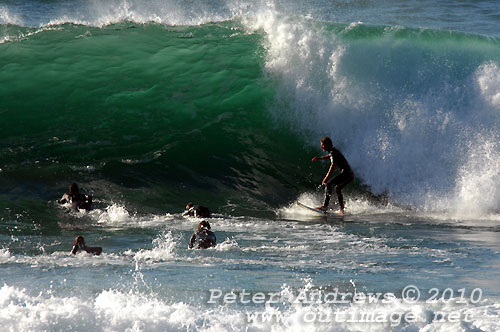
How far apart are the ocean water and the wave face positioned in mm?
43

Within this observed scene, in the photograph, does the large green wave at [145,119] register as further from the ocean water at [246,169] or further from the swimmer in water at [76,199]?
the swimmer in water at [76,199]

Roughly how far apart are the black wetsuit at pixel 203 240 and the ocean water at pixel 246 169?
16 centimetres

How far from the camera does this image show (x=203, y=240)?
796 centimetres

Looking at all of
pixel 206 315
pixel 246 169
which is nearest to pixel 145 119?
pixel 246 169

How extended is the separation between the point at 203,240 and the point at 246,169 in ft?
15.5

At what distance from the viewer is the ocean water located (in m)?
5.44

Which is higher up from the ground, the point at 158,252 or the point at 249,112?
the point at 249,112

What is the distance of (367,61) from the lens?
1393cm

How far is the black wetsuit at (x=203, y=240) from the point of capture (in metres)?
7.90

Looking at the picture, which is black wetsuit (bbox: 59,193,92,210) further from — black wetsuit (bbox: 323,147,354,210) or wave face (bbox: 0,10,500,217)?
black wetsuit (bbox: 323,147,354,210)

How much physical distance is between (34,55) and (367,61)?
26.0 feet

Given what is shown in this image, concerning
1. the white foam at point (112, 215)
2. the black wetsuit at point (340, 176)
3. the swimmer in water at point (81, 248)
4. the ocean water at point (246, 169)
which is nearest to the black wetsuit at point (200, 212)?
the ocean water at point (246, 169)

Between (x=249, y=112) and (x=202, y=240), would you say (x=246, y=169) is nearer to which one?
(x=249, y=112)

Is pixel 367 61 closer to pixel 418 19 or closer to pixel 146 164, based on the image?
pixel 146 164
